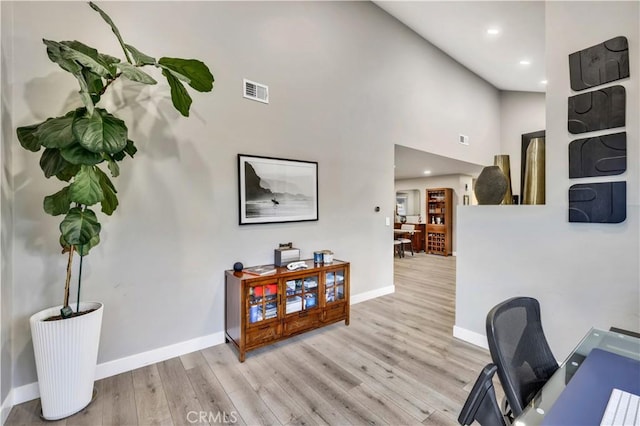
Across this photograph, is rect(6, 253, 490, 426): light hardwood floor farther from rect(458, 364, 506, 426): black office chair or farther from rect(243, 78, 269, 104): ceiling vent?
rect(243, 78, 269, 104): ceiling vent

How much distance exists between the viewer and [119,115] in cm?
226

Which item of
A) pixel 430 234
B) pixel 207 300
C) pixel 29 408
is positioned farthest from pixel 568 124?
pixel 430 234

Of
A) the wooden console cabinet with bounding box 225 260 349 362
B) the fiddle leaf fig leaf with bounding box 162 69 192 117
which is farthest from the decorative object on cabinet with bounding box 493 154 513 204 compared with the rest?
the fiddle leaf fig leaf with bounding box 162 69 192 117

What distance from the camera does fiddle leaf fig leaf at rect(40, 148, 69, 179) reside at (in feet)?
5.54

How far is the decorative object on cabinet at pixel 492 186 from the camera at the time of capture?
262 centimetres

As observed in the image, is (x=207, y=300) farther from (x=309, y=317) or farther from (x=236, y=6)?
(x=236, y=6)

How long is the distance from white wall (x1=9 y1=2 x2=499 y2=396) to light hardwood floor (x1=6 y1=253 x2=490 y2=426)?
370 mm

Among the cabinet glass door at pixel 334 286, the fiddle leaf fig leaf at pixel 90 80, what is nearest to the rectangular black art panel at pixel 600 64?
the cabinet glass door at pixel 334 286

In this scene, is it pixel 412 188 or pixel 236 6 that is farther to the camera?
pixel 412 188

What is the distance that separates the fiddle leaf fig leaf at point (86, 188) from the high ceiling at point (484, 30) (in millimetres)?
4335

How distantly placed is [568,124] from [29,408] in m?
4.36

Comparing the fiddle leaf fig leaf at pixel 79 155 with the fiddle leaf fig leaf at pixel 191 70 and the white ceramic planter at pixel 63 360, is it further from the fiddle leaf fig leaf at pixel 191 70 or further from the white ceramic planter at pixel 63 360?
the white ceramic planter at pixel 63 360

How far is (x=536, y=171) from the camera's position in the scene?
8.06 ft

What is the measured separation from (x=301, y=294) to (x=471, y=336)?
1.73 metres
